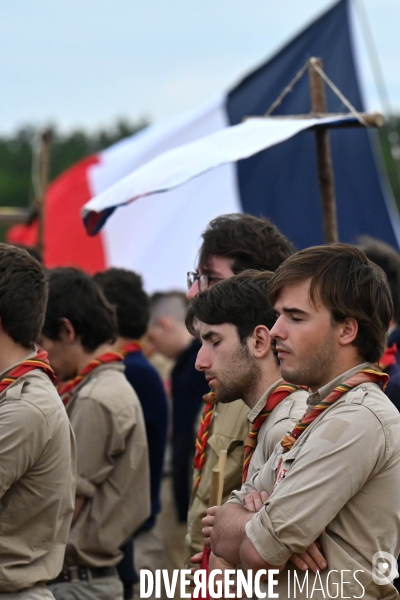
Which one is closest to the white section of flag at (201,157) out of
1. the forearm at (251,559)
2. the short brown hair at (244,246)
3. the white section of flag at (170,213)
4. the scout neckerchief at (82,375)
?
the short brown hair at (244,246)

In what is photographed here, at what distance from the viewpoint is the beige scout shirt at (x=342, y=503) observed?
2.50 metres

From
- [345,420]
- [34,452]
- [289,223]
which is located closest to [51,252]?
[289,223]

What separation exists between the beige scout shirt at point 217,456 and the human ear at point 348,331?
34.5 inches

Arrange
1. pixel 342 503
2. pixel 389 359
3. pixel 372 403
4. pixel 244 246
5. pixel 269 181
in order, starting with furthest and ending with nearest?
pixel 269 181
pixel 389 359
pixel 244 246
pixel 372 403
pixel 342 503

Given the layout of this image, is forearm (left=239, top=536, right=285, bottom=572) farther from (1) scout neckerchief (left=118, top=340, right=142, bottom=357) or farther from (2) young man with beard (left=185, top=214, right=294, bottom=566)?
(1) scout neckerchief (left=118, top=340, right=142, bottom=357)

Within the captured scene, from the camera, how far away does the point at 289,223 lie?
7.54 meters

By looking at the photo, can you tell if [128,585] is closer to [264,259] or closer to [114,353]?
[114,353]

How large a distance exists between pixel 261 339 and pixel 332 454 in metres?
0.85

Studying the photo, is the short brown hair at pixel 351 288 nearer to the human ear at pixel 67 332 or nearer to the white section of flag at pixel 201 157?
the white section of flag at pixel 201 157

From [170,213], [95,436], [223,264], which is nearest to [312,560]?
[223,264]

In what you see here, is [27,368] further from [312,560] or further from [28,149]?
[28,149]

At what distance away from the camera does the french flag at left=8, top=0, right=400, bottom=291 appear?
7555 millimetres

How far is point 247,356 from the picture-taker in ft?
10.8

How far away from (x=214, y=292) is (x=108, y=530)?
54.6 inches
